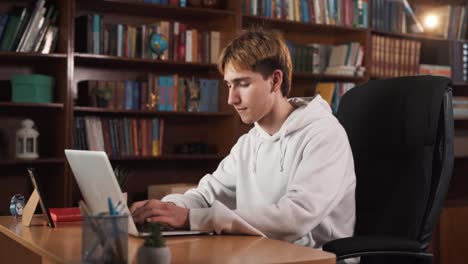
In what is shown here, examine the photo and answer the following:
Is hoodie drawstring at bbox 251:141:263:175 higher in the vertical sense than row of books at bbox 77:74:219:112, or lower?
lower

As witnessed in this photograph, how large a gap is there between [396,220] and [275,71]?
23.5 inches

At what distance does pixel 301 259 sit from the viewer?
4.75ft

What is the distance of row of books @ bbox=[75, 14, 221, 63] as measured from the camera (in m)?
4.08

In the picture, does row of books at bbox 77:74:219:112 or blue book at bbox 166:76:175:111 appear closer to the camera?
row of books at bbox 77:74:219:112

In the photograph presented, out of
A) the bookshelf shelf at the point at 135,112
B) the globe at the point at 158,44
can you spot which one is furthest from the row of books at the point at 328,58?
the globe at the point at 158,44

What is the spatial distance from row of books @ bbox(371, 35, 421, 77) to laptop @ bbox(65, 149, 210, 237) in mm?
3434

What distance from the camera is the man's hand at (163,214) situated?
185cm

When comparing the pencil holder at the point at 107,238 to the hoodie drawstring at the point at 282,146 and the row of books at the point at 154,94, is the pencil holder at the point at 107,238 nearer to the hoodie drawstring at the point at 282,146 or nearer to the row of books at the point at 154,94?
the hoodie drawstring at the point at 282,146

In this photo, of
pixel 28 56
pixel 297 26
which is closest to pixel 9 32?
pixel 28 56

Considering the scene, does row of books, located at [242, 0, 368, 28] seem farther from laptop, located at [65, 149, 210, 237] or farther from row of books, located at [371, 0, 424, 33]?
laptop, located at [65, 149, 210, 237]

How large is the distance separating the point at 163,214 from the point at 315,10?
10.5ft

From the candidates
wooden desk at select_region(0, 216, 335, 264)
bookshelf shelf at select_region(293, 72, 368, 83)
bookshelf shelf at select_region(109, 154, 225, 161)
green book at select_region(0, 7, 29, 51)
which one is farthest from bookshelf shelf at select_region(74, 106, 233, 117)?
wooden desk at select_region(0, 216, 335, 264)

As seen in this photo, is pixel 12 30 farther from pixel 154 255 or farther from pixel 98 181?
pixel 154 255

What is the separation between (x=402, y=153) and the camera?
7.43 feet
